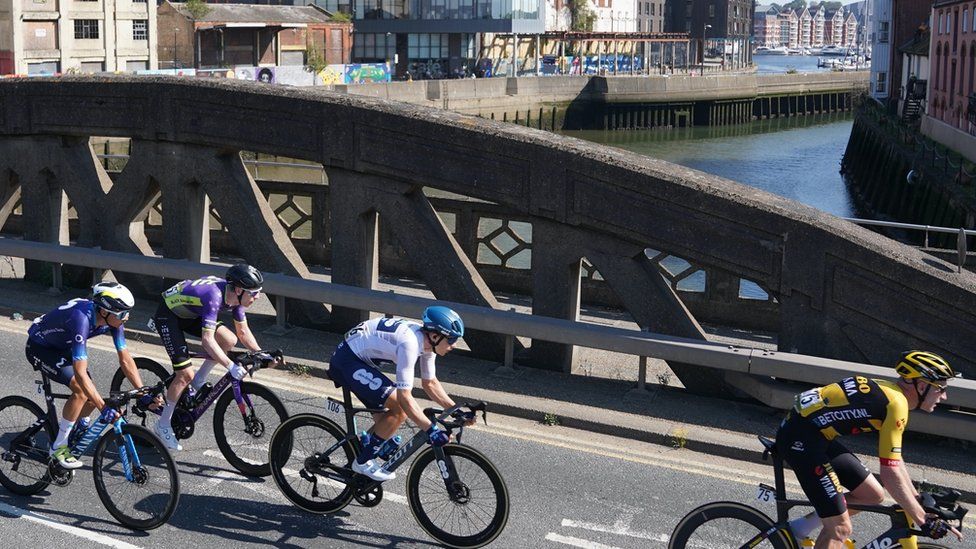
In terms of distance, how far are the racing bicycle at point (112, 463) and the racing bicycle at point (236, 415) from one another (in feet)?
2.15

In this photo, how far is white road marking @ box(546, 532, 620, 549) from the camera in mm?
8164

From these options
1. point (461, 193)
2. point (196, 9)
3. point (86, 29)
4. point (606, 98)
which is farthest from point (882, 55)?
point (461, 193)

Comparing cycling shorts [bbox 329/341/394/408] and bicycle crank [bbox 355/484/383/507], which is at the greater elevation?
cycling shorts [bbox 329/341/394/408]

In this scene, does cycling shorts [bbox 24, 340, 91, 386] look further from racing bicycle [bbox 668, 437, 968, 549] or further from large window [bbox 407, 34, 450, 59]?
large window [bbox 407, 34, 450, 59]

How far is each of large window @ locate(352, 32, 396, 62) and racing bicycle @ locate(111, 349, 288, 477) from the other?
88823 mm

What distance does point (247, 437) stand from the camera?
9.39 metres

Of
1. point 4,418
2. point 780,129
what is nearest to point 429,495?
point 4,418

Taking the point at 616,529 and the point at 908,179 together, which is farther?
the point at 908,179

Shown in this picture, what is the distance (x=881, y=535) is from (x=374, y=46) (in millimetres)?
92822

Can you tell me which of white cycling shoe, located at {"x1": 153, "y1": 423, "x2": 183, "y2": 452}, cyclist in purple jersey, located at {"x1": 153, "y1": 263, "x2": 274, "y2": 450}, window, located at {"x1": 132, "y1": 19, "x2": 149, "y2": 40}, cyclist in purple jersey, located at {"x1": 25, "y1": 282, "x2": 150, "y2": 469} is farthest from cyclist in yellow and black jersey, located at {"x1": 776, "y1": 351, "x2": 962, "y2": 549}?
window, located at {"x1": 132, "y1": 19, "x2": 149, "y2": 40}

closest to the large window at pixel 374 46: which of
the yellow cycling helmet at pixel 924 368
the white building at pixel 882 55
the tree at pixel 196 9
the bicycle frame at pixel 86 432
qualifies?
the tree at pixel 196 9

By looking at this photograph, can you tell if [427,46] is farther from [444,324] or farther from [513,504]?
[444,324]

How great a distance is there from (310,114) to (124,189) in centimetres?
294

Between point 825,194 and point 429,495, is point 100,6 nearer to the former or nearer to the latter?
point 825,194
